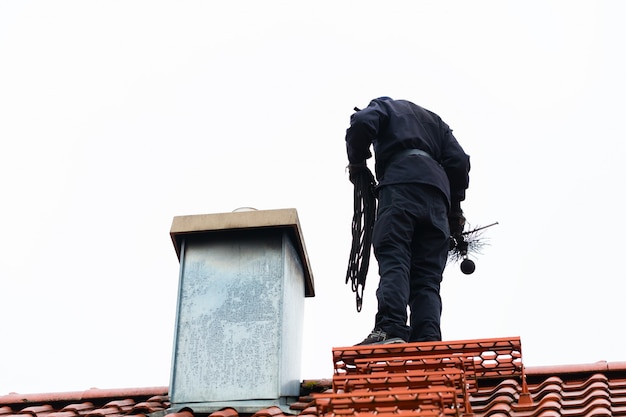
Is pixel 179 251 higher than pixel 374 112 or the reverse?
the reverse

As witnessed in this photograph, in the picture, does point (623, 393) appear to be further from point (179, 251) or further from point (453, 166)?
point (179, 251)

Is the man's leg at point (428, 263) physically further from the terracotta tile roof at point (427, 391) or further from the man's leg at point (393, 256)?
the terracotta tile roof at point (427, 391)

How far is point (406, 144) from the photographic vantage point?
5.97 metres

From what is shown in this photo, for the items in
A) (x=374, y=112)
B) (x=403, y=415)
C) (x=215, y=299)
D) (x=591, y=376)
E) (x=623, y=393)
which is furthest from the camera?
(x=374, y=112)

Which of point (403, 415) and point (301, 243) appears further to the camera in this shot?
point (301, 243)

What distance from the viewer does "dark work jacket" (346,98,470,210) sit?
19.3 ft

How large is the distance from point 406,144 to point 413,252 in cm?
70

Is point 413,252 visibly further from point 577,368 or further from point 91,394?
point 91,394

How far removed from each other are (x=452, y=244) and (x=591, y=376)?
180 cm

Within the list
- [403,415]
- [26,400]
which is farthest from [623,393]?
[26,400]

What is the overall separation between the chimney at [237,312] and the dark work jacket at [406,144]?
0.72 metres

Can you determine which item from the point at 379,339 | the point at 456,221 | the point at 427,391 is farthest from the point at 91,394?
the point at 427,391

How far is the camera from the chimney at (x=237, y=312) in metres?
5.33

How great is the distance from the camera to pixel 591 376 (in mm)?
5172
